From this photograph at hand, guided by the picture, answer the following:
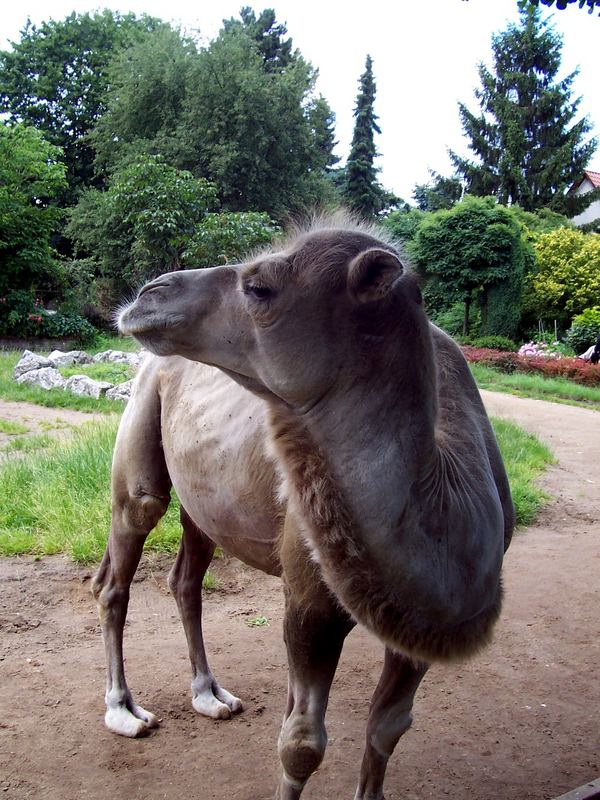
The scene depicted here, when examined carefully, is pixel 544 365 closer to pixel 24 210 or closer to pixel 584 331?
pixel 584 331

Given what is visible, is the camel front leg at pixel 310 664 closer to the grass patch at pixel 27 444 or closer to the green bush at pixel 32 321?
the grass patch at pixel 27 444

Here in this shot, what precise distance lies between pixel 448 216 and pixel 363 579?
90.7ft

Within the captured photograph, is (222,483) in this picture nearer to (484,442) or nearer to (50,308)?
(484,442)

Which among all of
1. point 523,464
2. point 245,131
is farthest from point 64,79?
point 523,464

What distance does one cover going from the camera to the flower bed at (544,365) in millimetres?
19266

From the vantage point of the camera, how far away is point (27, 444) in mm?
A: 9492

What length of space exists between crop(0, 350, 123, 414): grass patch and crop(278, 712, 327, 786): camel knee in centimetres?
1024

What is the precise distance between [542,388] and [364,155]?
25.0m

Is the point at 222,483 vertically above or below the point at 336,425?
below

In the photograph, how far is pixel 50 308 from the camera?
2778cm

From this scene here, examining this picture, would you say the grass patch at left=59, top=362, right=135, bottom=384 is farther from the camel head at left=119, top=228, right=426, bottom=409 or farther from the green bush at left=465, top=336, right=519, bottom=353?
the camel head at left=119, top=228, right=426, bottom=409

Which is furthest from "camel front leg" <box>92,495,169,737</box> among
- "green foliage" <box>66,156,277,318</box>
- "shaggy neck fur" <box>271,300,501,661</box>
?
"green foliage" <box>66,156,277,318</box>

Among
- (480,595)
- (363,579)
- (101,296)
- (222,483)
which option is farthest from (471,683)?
(101,296)

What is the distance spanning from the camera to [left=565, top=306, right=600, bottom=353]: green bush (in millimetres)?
24516
